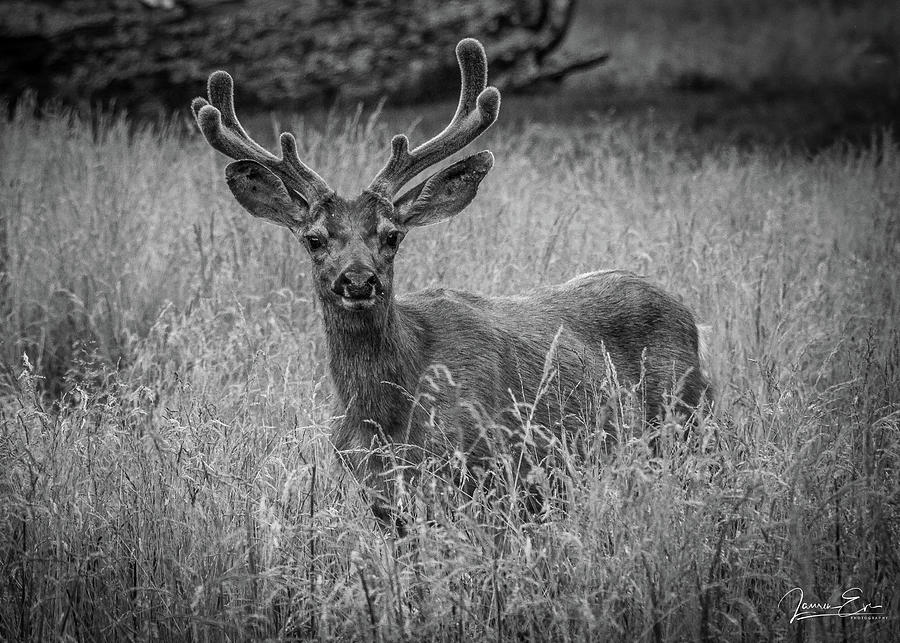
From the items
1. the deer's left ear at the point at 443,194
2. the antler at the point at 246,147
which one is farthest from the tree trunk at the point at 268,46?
the deer's left ear at the point at 443,194

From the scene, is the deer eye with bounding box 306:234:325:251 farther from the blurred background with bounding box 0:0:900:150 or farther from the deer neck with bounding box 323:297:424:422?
the blurred background with bounding box 0:0:900:150

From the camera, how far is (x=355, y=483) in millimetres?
3557

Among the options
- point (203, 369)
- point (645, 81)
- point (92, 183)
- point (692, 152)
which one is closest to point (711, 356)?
point (203, 369)

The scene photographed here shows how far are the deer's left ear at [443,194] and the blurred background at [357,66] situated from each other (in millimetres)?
7279

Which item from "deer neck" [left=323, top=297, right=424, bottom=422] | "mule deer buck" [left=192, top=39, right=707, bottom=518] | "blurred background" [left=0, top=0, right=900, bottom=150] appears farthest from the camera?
"blurred background" [left=0, top=0, right=900, bottom=150]

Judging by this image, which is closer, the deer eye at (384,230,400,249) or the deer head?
the deer head

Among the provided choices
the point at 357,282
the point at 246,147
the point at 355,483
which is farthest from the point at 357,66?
the point at 355,483

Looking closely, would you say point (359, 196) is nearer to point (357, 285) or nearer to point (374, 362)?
point (357, 285)

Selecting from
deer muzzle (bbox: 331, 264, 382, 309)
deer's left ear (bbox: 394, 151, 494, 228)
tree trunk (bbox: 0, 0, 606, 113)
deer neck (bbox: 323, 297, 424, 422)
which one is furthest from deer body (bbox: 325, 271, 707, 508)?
tree trunk (bbox: 0, 0, 606, 113)

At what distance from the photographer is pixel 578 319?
4.47m

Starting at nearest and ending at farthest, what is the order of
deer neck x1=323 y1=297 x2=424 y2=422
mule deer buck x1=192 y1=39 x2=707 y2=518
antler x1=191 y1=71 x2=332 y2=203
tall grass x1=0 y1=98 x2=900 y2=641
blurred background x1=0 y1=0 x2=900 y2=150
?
tall grass x1=0 y1=98 x2=900 y2=641 → mule deer buck x1=192 y1=39 x2=707 y2=518 → deer neck x1=323 y1=297 x2=424 y2=422 → antler x1=191 y1=71 x2=332 y2=203 → blurred background x1=0 y1=0 x2=900 y2=150

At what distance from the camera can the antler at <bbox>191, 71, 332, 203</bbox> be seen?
4023mm

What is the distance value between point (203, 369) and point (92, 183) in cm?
295

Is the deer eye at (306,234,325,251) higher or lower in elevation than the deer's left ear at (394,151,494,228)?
lower
